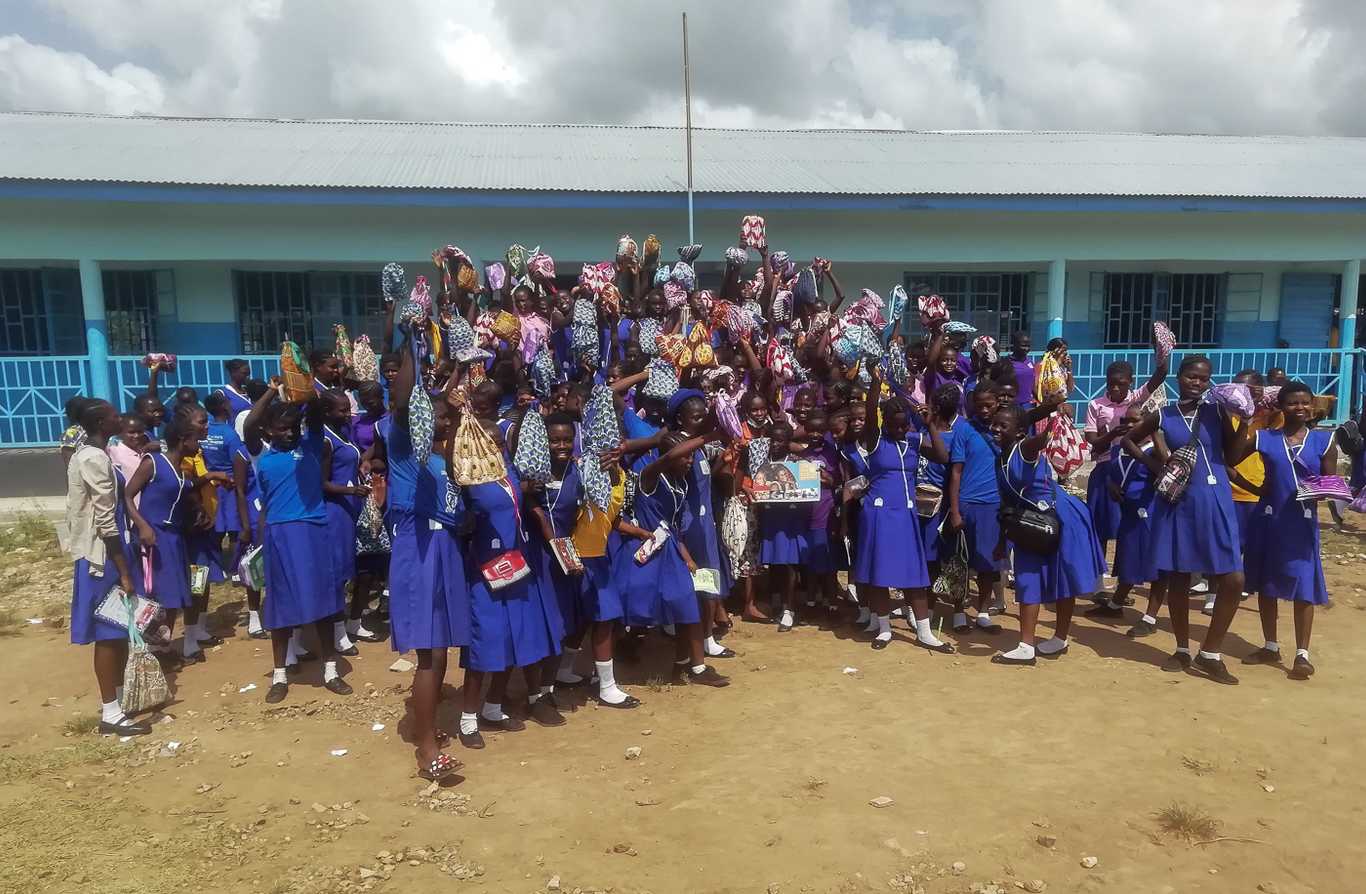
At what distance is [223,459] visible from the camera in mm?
5426

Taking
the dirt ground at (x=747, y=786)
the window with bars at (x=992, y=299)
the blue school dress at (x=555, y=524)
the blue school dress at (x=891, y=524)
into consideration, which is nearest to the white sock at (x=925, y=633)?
the dirt ground at (x=747, y=786)

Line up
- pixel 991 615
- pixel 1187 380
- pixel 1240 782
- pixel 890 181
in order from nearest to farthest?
1. pixel 1240 782
2. pixel 1187 380
3. pixel 991 615
4. pixel 890 181

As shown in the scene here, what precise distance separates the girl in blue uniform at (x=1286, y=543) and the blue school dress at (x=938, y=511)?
1.49 metres

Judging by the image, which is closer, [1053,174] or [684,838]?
[684,838]

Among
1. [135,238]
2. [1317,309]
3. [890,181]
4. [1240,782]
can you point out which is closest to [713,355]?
[1240,782]

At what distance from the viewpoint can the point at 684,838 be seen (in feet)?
10.0

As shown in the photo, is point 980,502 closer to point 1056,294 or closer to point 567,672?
point 567,672

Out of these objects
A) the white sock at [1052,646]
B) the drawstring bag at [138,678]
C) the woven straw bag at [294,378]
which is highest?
the woven straw bag at [294,378]

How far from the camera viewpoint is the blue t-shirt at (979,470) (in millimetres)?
4984

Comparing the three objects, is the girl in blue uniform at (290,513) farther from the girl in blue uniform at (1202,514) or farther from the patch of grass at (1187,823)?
the girl in blue uniform at (1202,514)

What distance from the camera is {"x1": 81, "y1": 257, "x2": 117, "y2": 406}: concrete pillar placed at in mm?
9461

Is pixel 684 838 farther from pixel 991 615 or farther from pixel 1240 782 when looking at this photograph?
pixel 991 615

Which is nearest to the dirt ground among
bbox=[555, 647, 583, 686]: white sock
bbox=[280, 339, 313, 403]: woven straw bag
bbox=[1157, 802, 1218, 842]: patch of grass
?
bbox=[1157, 802, 1218, 842]: patch of grass

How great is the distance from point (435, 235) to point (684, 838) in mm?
8858
